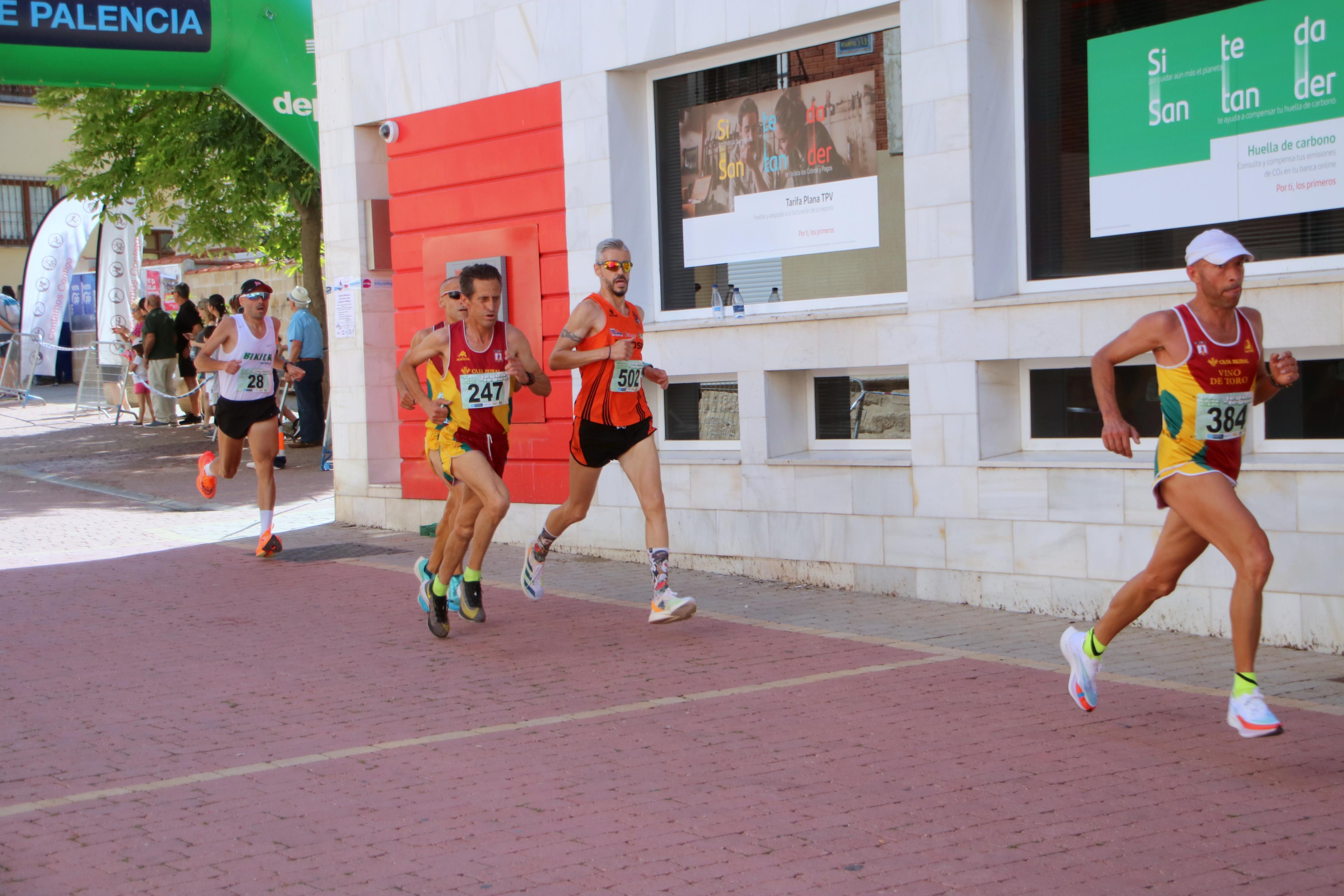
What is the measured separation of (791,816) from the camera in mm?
4742

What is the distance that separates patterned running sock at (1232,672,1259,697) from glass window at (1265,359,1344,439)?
99.1 inches

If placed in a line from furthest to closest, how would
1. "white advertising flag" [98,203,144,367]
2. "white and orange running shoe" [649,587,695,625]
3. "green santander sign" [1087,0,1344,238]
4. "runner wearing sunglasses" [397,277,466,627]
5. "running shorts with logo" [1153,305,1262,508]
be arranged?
"white advertising flag" [98,203,144,367] < "runner wearing sunglasses" [397,277,466,627] < "white and orange running shoe" [649,587,695,625] < "green santander sign" [1087,0,1344,238] < "running shorts with logo" [1153,305,1262,508]

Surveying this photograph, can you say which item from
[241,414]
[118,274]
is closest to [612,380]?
[241,414]

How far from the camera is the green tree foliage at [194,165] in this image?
19.4 m

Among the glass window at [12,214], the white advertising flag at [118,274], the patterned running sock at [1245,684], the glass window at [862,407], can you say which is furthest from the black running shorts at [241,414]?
the glass window at [12,214]

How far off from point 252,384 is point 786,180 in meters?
4.68

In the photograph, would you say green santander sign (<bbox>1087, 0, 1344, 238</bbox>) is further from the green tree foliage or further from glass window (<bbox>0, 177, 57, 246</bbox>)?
glass window (<bbox>0, 177, 57, 246</bbox>)

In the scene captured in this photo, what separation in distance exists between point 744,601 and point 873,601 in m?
0.80

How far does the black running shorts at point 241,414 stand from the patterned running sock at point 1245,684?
836 cm

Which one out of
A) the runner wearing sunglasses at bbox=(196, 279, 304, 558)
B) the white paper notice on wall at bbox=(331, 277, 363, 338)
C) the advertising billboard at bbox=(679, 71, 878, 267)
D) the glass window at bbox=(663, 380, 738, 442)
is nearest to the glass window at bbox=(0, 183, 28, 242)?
the white paper notice on wall at bbox=(331, 277, 363, 338)

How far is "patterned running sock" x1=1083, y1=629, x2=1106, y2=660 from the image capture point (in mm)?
5824

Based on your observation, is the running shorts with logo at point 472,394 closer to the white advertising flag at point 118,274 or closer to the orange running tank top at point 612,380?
the orange running tank top at point 612,380

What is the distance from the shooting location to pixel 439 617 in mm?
7977

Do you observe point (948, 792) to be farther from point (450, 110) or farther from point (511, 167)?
point (450, 110)
